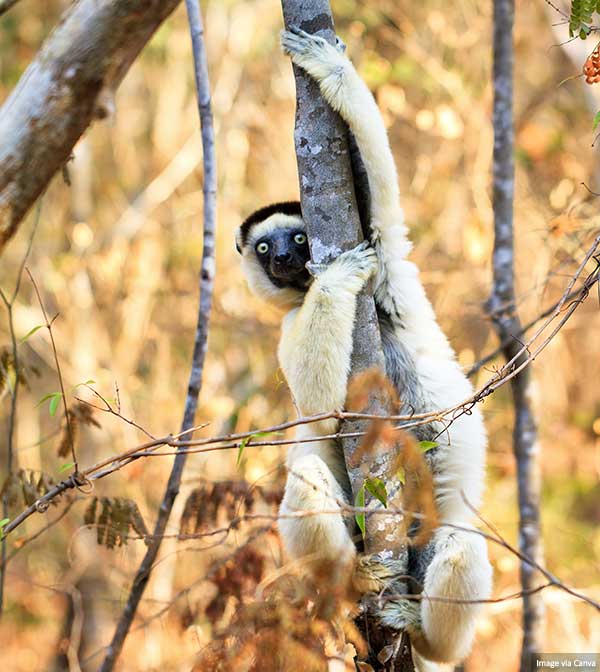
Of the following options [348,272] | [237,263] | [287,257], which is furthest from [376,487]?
[237,263]

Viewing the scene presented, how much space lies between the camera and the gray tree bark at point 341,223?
9.83 ft

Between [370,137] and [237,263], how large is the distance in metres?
5.25

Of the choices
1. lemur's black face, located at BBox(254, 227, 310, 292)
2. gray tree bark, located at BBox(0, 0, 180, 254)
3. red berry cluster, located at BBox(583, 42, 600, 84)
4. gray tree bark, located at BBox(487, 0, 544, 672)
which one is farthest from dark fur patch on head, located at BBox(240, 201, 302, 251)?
gray tree bark, located at BBox(0, 0, 180, 254)

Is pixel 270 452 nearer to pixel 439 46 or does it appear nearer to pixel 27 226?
pixel 439 46

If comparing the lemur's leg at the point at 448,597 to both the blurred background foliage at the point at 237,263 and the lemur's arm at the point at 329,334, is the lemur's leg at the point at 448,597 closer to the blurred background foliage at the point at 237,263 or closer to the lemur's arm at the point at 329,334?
the lemur's arm at the point at 329,334

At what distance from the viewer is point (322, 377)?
3287 mm

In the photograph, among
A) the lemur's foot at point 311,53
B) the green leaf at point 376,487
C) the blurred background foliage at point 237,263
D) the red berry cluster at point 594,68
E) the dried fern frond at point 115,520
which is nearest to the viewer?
the green leaf at point 376,487

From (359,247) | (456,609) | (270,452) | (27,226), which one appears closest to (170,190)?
(27,226)

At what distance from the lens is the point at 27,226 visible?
422 inches

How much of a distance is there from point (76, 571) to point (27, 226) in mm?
4861

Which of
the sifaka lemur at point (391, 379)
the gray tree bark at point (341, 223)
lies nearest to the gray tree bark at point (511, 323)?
the sifaka lemur at point (391, 379)

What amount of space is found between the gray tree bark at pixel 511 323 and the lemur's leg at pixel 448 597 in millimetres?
1308

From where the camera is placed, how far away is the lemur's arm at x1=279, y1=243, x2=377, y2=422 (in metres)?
3.18

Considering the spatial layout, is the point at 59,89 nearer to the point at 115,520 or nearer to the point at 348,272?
the point at 348,272
